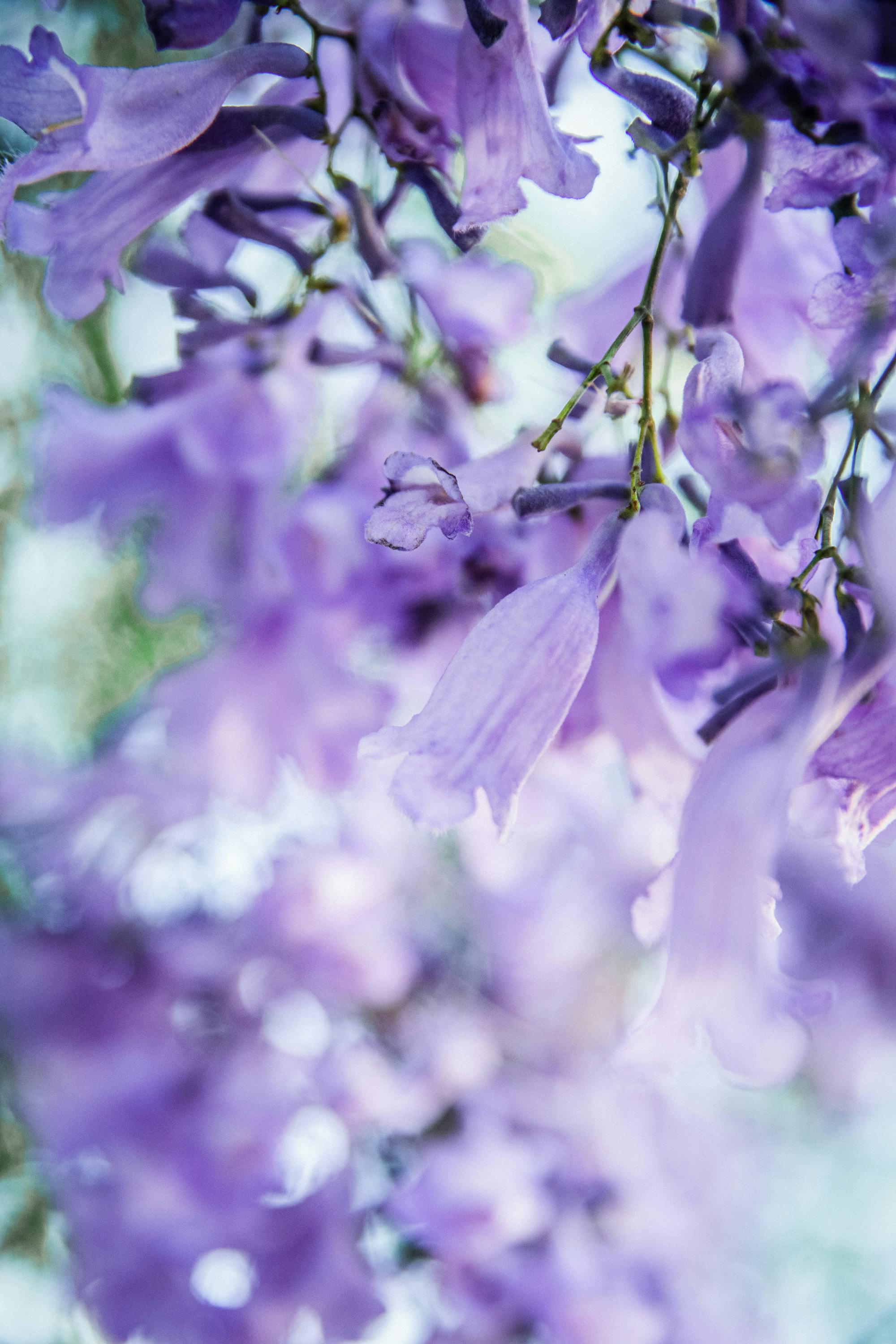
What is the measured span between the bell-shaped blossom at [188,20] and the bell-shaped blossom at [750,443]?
0.43 ft

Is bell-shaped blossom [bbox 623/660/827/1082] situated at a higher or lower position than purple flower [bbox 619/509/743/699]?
lower

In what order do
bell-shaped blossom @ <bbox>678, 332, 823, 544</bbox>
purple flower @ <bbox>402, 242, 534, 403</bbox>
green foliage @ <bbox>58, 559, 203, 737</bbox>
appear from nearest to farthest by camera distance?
bell-shaped blossom @ <bbox>678, 332, 823, 544</bbox>
purple flower @ <bbox>402, 242, 534, 403</bbox>
green foliage @ <bbox>58, 559, 203, 737</bbox>

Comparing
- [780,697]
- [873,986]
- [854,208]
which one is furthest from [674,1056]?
[873,986]

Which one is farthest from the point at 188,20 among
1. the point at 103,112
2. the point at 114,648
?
the point at 114,648

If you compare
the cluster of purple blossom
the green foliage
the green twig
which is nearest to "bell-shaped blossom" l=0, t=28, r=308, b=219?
the cluster of purple blossom

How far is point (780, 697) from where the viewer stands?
23 cm

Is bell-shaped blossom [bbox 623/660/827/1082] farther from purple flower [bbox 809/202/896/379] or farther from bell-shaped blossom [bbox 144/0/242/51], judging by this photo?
bell-shaped blossom [bbox 144/0/242/51]

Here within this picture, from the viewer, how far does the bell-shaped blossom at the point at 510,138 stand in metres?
0.22

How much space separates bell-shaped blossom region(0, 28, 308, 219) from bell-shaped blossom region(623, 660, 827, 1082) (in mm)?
179

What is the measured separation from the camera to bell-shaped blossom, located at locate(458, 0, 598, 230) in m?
0.22

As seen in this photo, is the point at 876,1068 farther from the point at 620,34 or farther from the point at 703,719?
the point at 620,34

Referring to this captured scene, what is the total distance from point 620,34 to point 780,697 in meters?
0.15

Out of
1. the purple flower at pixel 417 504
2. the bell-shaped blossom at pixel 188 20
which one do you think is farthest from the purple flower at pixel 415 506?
the bell-shaped blossom at pixel 188 20

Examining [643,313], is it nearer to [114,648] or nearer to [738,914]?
[738,914]
